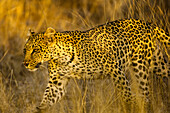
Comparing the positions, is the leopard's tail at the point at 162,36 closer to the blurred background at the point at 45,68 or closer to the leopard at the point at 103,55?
the leopard at the point at 103,55

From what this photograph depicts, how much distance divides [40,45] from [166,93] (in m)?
2.33

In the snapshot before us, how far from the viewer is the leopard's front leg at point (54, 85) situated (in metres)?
6.61

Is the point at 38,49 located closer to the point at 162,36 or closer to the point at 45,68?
the point at 162,36

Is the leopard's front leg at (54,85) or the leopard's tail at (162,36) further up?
the leopard's tail at (162,36)

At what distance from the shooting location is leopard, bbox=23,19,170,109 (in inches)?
252

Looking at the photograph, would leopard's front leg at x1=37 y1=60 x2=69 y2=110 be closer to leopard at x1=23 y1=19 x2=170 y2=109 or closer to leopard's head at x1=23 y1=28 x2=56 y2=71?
leopard at x1=23 y1=19 x2=170 y2=109

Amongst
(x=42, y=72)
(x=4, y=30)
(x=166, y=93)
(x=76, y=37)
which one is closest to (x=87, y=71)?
(x=76, y=37)

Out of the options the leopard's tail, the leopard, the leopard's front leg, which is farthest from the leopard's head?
the leopard's tail

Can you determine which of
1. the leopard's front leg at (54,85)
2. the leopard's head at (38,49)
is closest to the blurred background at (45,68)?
the leopard's front leg at (54,85)

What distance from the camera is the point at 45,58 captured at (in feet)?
21.0

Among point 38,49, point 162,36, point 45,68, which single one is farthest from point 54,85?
point 45,68

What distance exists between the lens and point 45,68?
361 inches

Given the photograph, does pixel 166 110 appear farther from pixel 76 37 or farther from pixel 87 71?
pixel 76 37

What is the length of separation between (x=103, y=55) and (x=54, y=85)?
985 millimetres
